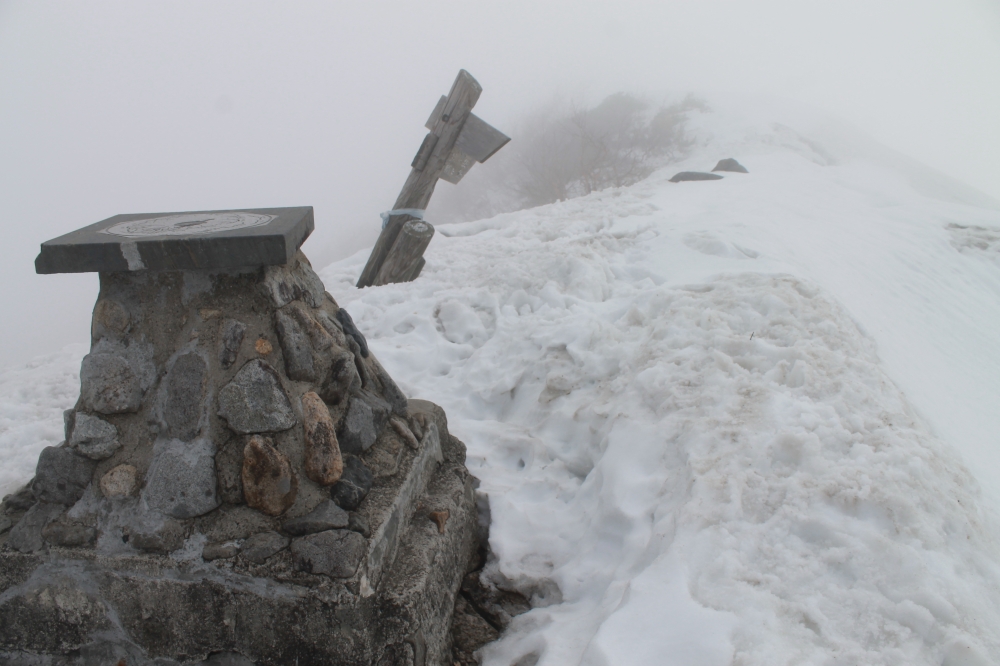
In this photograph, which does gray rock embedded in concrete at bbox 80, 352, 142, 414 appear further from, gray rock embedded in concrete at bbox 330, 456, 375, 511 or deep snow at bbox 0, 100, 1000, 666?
deep snow at bbox 0, 100, 1000, 666

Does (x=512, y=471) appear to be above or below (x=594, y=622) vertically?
below

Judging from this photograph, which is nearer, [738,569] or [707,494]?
[738,569]

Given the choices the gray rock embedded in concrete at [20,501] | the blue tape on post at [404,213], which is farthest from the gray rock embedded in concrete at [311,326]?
the blue tape on post at [404,213]

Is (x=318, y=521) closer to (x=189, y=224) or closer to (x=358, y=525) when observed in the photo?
(x=358, y=525)

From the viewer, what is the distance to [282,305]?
1950 millimetres

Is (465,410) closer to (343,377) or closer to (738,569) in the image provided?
(343,377)

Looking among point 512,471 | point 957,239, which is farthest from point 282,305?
point 957,239

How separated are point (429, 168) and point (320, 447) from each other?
387 cm

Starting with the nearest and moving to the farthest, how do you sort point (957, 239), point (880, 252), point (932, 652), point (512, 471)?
point (932, 652) < point (512, 471) < point (880, 252) < point (957, 239)

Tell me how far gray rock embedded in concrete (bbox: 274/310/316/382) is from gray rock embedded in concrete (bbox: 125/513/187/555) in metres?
0.57

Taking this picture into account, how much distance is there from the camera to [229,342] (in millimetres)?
1832

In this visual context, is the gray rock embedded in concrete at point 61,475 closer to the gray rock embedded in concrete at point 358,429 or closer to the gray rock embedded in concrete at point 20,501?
the gray rock embedded in concrete at point 20,501

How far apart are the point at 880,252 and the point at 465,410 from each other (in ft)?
14.8

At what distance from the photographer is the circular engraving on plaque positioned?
1.86 m
